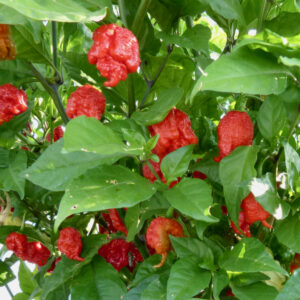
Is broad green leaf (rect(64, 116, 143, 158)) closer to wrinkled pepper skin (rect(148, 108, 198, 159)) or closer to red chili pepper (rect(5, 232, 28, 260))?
wrinkled pepper skin (rect(148, 108, 198, 159))

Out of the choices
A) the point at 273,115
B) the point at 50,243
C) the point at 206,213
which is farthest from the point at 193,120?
the point at 50,243

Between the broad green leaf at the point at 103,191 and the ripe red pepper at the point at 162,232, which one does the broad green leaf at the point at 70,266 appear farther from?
the broad green leaf at the point at 103,191

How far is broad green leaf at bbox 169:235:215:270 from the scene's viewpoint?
2.10ft

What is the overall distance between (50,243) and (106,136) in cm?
53

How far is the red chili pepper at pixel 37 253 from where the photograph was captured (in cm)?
96

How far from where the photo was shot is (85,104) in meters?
0.65

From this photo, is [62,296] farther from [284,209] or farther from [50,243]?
[284,209]

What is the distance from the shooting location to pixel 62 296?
35.4 inches

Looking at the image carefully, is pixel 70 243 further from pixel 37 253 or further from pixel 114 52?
pixel 114 52

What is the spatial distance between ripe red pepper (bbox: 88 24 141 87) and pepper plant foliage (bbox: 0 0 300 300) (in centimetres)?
5

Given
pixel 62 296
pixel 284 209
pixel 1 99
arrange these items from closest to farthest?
pixel 284 209, pixel 1 99, pixel 62 296

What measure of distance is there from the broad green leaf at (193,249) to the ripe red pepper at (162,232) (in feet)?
0.09

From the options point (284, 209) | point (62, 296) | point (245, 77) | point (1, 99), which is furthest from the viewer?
point (62, 296)

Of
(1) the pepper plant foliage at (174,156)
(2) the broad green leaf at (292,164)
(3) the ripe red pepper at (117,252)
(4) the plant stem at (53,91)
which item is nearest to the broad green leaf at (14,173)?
(1) the pepper plant foliage at (174,156)
